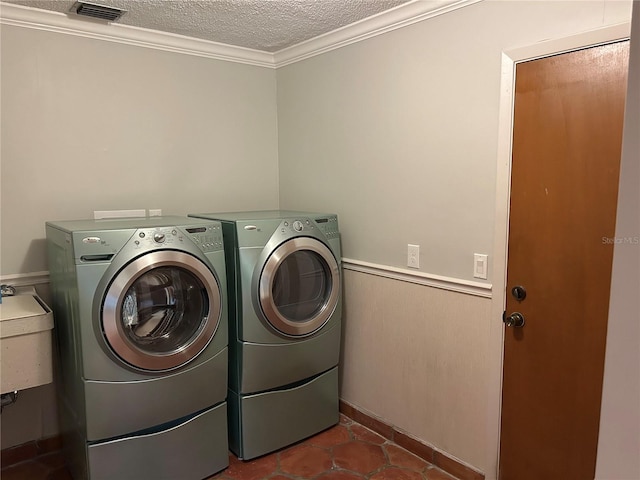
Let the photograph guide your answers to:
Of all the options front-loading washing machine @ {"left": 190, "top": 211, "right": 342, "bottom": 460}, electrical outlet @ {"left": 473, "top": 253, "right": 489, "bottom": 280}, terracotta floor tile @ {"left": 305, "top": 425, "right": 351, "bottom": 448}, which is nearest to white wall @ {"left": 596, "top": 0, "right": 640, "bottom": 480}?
electrical outlet @ {"left": 473, "top": 253, "right": 489, "bottom": 280}

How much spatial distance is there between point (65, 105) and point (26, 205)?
0.56 metres

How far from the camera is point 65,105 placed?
8.04 feet

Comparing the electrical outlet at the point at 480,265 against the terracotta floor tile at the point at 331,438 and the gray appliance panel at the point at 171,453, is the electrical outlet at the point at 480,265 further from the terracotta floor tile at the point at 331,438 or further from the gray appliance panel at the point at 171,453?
the gray appliance panel at the point at 171,453

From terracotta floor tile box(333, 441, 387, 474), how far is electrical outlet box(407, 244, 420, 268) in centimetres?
104

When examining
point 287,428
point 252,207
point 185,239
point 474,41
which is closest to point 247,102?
point 252,207

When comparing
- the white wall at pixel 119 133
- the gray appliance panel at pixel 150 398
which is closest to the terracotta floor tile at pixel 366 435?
the gray appliance panel at pixel 150 398

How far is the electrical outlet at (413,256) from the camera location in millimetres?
2395

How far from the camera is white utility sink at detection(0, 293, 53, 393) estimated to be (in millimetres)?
1927

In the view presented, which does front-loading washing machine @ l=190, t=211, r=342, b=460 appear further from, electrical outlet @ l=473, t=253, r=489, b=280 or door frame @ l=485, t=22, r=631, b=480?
door frame @ l=485, t=22, r=631, b=480

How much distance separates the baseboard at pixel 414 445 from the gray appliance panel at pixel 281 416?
18 centimetres

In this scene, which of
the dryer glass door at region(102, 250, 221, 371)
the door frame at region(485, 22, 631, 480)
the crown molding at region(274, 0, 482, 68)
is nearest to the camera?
the door frame at region(485, 22, 631, 480)

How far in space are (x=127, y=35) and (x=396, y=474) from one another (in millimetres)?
2746

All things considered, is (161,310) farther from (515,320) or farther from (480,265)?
(515,320)

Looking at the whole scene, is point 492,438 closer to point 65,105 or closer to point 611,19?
point 611,19
